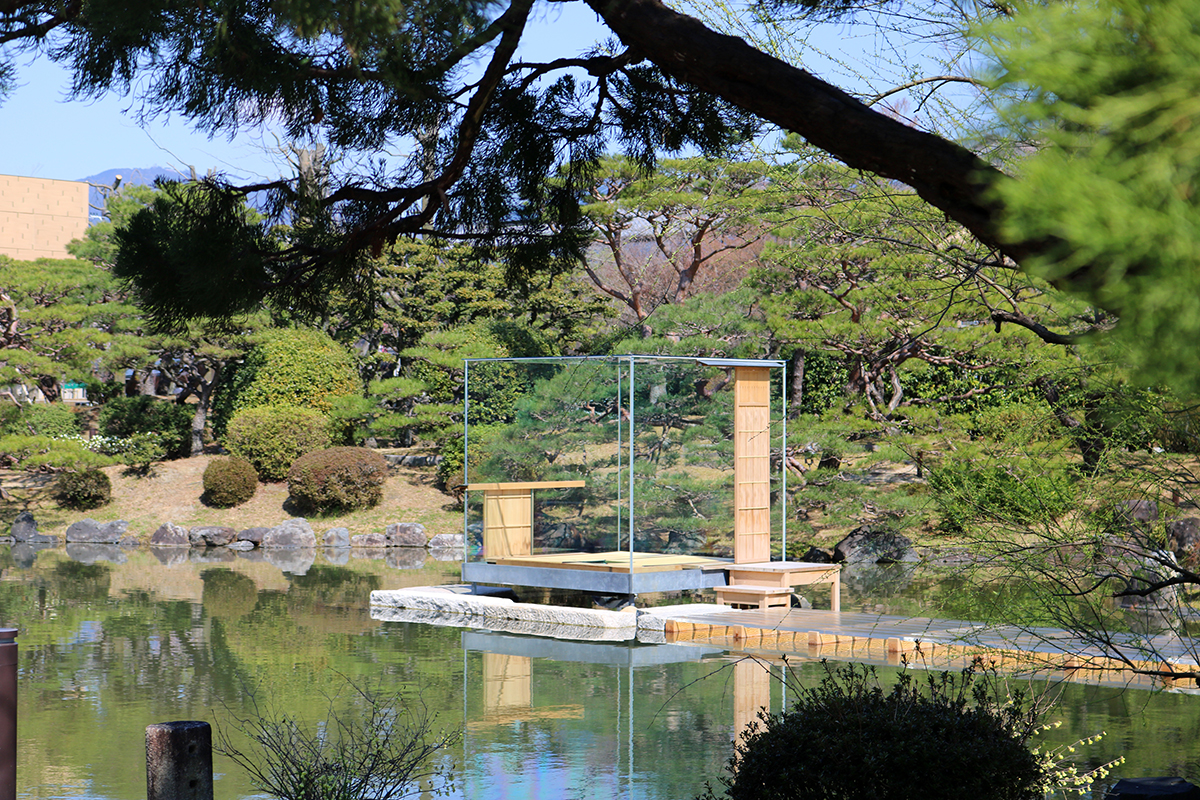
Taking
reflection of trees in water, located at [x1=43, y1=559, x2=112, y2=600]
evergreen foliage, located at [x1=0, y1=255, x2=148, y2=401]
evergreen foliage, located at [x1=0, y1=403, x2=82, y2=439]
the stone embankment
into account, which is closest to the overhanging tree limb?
reflection of trees in water, located at [x1=43, y1=559, x2=112, y2=600]

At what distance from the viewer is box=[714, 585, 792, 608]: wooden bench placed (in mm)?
9695

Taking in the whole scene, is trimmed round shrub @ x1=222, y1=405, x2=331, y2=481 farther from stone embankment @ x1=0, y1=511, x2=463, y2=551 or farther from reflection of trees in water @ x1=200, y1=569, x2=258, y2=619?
reflection of trees in water @ x1=200, y1=569, x2=258, y2=619

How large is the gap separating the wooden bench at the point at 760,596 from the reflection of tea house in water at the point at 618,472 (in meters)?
0.42

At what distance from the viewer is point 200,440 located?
20.0 m

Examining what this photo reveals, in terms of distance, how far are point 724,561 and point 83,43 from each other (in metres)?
7.72

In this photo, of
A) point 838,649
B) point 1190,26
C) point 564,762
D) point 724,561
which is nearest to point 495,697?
point 564,762

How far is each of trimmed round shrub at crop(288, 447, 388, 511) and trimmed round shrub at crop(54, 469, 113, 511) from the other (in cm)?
323

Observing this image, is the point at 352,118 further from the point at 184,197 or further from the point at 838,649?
the point at 838,649

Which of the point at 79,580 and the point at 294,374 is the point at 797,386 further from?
the point at 79,580

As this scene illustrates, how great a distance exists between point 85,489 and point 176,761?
1616 cm

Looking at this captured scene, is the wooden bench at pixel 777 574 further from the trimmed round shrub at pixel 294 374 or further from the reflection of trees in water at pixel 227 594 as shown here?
the trimmed round shrub at pixel 294 374

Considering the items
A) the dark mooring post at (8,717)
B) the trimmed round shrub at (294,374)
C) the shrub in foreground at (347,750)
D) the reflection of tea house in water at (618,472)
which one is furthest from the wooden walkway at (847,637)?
the trimmed round shrub at (294,374)

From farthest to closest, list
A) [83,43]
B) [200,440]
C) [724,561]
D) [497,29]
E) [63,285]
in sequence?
[200,440] → [63,285] → [724,561] → [83,43] → [497,29]

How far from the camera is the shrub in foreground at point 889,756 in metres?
3.17
